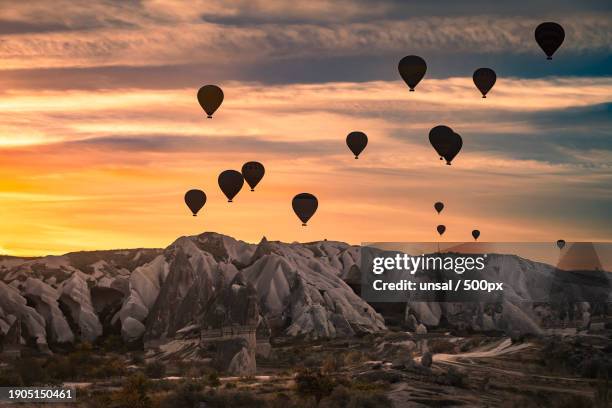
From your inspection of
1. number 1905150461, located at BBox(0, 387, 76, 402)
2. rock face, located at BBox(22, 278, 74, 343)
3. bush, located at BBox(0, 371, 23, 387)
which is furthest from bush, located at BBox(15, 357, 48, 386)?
rock face, located at BBox(22, 278, 74, 343)

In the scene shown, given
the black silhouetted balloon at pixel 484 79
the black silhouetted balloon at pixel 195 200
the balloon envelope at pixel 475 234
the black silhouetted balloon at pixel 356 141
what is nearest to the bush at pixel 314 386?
the black silhouetted balloon at pixel 356 141

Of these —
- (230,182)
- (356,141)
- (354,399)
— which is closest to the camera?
(354,399)

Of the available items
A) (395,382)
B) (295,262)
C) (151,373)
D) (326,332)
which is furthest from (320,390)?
(295,262)

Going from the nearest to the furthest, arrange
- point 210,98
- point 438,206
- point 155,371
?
point 210,98, point 155,371, point 438,206

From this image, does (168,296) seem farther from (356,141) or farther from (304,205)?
(356,141)

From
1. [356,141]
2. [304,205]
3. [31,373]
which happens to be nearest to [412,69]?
[356,141]

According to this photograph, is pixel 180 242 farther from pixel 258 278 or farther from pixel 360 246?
pixel 360 246

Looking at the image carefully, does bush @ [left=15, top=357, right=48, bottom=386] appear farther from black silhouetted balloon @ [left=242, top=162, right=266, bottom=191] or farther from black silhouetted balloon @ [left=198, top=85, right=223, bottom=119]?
black silhouetted balloon @ [left=198, top=85, right=223, bottom=119]
